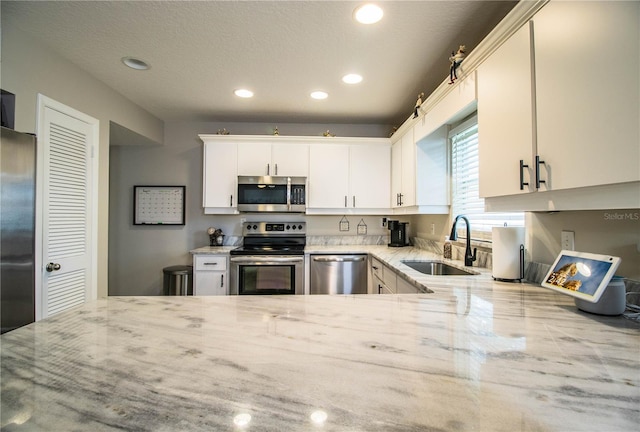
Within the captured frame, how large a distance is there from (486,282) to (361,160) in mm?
2179

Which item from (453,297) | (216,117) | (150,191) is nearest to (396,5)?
(453,297)

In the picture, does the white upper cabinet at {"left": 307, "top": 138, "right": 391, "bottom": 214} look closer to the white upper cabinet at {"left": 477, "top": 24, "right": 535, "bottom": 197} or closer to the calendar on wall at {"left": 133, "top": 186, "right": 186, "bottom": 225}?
the calendar on wall at {"left": 133, "top": 186, "right": 186, "bottom": 225}

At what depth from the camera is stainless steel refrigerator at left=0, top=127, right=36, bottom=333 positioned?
60.6 inches

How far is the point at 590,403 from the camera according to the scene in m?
0.53

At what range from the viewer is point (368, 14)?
66.3 inches

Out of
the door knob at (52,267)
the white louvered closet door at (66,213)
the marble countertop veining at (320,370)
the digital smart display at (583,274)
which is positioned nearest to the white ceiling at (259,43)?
the white louvered closet door at (66,213)

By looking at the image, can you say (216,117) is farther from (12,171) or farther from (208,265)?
(12,171)

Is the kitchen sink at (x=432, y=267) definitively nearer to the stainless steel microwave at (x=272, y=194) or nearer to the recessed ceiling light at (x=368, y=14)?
the stainless steel microwave at (x=272, y=194)

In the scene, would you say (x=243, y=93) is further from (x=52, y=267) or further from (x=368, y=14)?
(x=52, y=267)

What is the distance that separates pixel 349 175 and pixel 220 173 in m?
1.48

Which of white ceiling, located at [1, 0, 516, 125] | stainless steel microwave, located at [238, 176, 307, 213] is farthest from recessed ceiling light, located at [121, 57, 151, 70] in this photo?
stainless steel microwave, located at [238, 176, 307, 213]

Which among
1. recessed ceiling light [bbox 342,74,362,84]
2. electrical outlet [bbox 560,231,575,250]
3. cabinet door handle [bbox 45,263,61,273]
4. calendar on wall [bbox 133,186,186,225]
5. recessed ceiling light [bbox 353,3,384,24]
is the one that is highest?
recessed ceiling light [bbox 342,74,362,84]

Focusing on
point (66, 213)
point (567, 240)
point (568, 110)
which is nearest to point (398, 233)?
point (567, 240)

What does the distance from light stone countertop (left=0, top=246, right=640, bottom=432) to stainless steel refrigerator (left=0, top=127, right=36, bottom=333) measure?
99 cm
